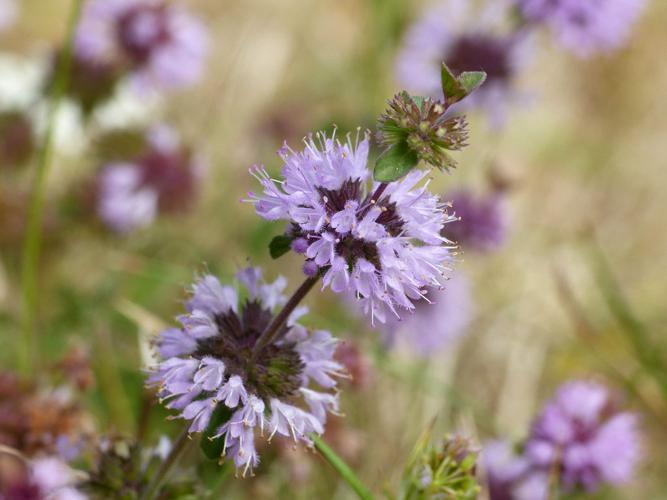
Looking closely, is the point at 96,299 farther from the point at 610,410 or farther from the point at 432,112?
the point at 432,112

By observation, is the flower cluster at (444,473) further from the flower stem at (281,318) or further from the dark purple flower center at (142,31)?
the dark purple flower center at (142,31)

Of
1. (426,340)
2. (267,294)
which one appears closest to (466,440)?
(267,294)

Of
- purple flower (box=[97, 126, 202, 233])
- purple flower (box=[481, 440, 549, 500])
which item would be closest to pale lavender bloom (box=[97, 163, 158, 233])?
purple flower (box=[97, 126, 202, 233])

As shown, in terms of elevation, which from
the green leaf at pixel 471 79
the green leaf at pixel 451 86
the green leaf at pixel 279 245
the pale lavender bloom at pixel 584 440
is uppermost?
the pale lavender bloom at pixel 584 440

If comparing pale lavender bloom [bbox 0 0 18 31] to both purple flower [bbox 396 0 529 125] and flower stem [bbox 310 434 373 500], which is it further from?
flower stem [bbox 310 434 373 500]

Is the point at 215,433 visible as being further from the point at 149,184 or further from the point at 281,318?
the point at 149,184

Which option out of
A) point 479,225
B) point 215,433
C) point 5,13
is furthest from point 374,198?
point 5,13

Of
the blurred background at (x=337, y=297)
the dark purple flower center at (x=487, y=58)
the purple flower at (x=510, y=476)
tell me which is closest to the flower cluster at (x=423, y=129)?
the blurred background at (x=337, y=297)

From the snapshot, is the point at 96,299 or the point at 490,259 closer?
the point at 96,299
